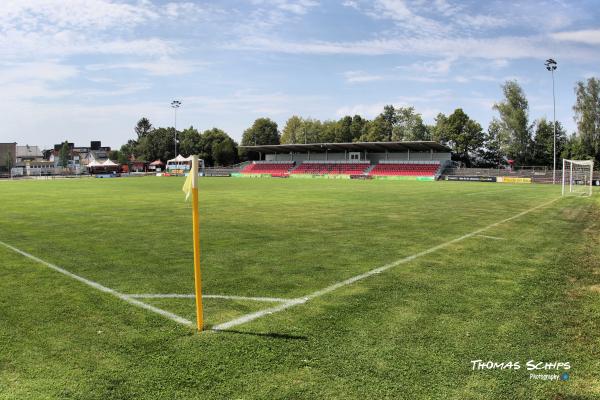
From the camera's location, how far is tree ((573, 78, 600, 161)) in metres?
72.2

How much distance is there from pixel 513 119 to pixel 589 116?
1191cm

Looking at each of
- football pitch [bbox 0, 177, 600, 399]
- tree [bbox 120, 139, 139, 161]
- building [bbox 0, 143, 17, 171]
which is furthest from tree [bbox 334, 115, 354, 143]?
football pitch [bbox 0, 177, 600, 399]

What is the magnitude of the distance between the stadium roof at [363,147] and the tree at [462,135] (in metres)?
17.9

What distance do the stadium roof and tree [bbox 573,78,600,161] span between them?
71.4 ft

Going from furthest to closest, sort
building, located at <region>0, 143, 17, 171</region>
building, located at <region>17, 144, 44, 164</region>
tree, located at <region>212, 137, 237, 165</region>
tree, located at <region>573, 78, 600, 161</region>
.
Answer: building, located at <region>17, 144, 44, 164</region>, building, located at <region>0, 143, 17, 171</region>, tree, located at <region>212, 137, 237, 165</region>, tree, located at <region>573, 78, 600, 161</region>

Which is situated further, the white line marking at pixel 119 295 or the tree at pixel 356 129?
the tree at pixel 356 129

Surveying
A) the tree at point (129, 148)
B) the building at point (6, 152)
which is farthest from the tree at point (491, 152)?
the building at point (6, 152)

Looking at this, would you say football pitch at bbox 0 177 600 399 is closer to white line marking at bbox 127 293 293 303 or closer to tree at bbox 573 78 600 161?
white line marking at bbox 127 293 293 303

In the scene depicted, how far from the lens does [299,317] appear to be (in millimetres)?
5688

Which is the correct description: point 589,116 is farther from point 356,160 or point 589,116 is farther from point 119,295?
point 119,295

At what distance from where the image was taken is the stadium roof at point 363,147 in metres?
75.1

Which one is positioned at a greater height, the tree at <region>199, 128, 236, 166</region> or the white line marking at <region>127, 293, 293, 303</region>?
the tree at <region>199, 128, 236, 166</region>

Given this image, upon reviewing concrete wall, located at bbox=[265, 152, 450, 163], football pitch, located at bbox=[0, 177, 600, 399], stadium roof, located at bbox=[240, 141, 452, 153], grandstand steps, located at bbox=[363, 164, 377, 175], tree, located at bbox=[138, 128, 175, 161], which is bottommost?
football pitch, located at bbox=[0, 177, 600, 399]

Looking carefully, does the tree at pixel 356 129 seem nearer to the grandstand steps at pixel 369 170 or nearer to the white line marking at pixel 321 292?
the grandstand steps at pixel 369 170
